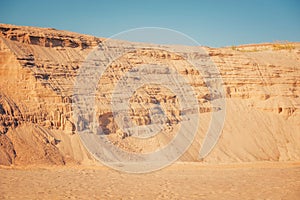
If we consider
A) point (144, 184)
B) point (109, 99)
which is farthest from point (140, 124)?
point (144, 184)

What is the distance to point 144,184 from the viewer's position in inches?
610

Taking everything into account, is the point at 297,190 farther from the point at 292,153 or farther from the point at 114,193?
the point at 292,153

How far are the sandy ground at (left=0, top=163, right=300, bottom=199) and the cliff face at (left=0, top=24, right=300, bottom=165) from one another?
10.1 feet

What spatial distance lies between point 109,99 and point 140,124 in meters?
2.53

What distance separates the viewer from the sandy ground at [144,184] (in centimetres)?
1346

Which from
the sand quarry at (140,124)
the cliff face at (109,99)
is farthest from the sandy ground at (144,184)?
the cliff face at (109,99)

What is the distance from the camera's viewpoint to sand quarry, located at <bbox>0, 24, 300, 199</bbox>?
49.0 ft

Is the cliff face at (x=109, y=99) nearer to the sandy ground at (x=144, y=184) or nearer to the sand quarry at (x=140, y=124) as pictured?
the sand quarry at (x=140, y=124)

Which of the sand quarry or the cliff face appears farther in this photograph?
the cliff face

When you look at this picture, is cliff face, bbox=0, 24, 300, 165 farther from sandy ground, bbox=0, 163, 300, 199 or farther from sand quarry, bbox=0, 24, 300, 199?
sandy ground, bbox=0, 163, 300, 199

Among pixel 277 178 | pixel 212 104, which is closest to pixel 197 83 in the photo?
pixel 212 104

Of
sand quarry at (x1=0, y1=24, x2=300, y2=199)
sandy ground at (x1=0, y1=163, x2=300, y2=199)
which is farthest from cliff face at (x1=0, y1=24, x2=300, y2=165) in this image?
sandy ground at (x1=0, y1=163, x2=300, y2=199)

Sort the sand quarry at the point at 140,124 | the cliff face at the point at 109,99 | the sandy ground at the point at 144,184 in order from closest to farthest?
1. the sandy ground at the point at 144,184
2. the sand quarry at the point at 140,124
3. the cliff face at the point at 109,99

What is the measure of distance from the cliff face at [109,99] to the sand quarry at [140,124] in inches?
2.6
